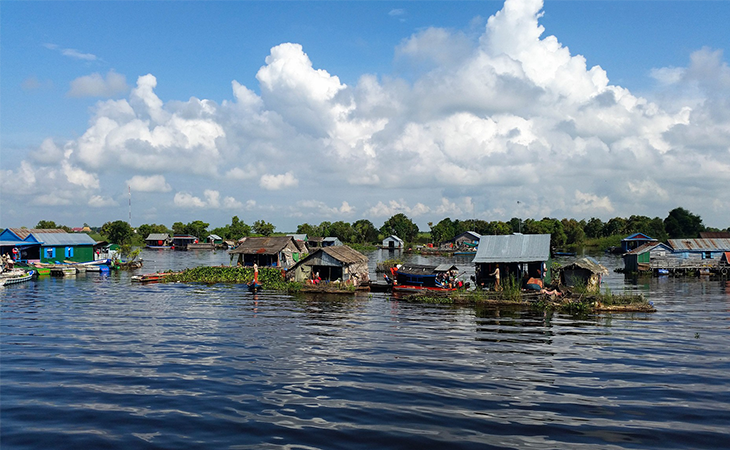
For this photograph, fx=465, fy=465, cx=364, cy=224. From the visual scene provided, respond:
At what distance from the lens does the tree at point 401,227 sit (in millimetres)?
136438

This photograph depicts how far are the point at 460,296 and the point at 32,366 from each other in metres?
23.8

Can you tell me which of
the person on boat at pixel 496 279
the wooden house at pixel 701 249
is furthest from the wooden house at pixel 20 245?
the wooden house at pixel 701 249

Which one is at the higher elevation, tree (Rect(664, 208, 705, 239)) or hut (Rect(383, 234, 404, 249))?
tree (Rect(664, 208, 705, 239))

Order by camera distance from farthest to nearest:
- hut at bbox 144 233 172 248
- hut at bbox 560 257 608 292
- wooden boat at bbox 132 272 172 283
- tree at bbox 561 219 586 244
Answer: hut at bbox 144 233 172 248 → tree at bbox 561 219 586 244 → wooden boat at bbox 132 272 172 283 → hut at bbox 560 257 608 292

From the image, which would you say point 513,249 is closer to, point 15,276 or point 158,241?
point 15,276

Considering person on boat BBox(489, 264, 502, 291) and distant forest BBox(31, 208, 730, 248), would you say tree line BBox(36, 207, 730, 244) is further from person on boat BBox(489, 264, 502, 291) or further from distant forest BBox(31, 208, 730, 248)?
person on boat BBox(489, 264, 502, 291)

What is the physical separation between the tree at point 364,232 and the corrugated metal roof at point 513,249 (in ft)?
316

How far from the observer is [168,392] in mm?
14070

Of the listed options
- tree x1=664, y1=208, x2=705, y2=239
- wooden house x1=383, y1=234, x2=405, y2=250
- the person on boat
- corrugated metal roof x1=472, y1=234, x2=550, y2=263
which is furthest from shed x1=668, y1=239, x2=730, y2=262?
wooden house x1=383, y1=234, x2=405, y2=250

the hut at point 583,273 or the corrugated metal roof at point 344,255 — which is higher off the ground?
the corrugated metal roof at point 344,255

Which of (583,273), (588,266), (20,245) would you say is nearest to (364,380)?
(588,266)

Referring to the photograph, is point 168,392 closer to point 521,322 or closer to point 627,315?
point 521,322

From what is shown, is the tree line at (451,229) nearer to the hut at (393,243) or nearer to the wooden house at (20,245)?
the hut at (393,243)

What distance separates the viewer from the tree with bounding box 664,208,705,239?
10819 cm
